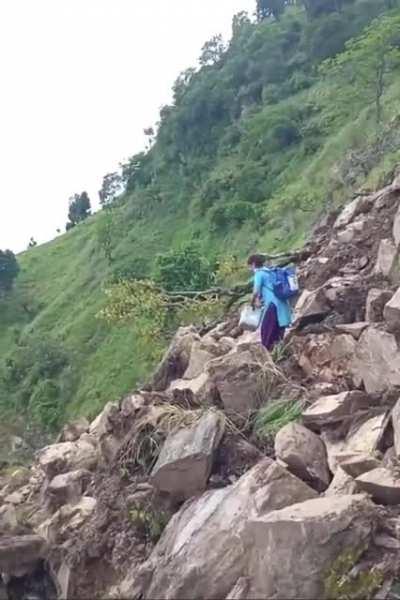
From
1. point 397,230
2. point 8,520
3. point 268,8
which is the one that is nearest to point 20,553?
point 8,520

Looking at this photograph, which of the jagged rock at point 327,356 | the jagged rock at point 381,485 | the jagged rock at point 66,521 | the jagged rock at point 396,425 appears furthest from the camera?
the jagged rock at point 327,356

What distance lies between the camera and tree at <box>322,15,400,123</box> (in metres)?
28.4

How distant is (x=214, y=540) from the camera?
443cm

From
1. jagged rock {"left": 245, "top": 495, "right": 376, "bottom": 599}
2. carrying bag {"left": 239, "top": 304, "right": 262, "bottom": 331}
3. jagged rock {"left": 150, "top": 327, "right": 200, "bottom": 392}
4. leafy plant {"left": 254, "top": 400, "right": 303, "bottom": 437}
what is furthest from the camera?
jagged rock {"left": 150, "top": 327, "right": 200, "bottom": 392}

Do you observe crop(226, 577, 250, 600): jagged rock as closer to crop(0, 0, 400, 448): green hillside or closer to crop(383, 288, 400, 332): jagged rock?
crop(383, 288, 400, 332): jagged rock

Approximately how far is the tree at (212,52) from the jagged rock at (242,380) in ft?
150

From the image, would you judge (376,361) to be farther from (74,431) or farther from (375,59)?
(375,59)

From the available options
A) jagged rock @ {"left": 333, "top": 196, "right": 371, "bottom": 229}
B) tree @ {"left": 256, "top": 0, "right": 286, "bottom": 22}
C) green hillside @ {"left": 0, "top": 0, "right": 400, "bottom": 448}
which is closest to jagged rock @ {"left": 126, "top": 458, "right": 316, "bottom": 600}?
jagged rock @ {"left": 333, "top": 196, "right": 371, "bottom": 229}

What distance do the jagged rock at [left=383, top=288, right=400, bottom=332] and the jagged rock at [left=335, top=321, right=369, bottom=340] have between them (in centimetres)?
57

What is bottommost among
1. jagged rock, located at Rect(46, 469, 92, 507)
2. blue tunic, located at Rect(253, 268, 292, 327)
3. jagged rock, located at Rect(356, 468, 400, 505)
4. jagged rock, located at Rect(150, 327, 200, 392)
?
jagged rock, located at Rect(356, 468, 400, 505)

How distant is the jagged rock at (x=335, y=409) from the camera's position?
5270 millimetres

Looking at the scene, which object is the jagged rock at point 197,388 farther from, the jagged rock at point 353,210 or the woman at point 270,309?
Answer: the jagged rock at point 353,210

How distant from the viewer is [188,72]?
50438mm

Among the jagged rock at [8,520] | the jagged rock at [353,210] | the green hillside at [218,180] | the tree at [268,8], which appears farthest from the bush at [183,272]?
the tree at [268,8]
